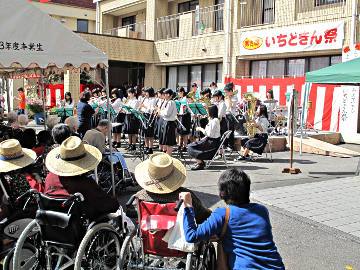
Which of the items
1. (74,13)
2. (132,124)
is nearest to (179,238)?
(132,124)

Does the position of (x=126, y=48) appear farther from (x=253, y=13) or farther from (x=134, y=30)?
(x=253, y=13)

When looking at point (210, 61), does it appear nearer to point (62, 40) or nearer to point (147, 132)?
point (147, 132)

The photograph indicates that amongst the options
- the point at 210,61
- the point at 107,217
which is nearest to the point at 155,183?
the point at 107,217

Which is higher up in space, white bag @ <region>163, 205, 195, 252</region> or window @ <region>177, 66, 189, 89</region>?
window @ <region>177, 66, 189, 89</region>

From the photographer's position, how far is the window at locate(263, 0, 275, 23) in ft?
59.1

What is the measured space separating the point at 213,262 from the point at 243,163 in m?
7.17

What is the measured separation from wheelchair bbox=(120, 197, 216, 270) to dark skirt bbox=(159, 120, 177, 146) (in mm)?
6934

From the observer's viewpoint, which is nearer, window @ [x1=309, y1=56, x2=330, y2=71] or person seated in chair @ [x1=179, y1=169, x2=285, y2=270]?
person seated in chair @ [x1=179, y1=169, x2=285, y2=270]

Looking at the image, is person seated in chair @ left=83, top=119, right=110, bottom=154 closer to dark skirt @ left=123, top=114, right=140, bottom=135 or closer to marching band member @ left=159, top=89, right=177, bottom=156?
marching band member @ left=159, top=89, right=177, bottom=156

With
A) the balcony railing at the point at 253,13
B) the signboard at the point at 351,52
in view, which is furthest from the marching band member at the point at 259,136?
the balcony railing at the point at 253,13

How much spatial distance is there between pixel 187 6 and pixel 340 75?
1566 cm

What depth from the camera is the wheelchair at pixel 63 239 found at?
3.54 metres

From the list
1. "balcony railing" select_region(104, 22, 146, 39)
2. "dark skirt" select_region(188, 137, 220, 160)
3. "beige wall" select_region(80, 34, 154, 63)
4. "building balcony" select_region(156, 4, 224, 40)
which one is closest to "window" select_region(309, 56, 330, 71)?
"building balcony" select_region(156, 4, 224, 40)

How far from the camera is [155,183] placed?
3537 mm
